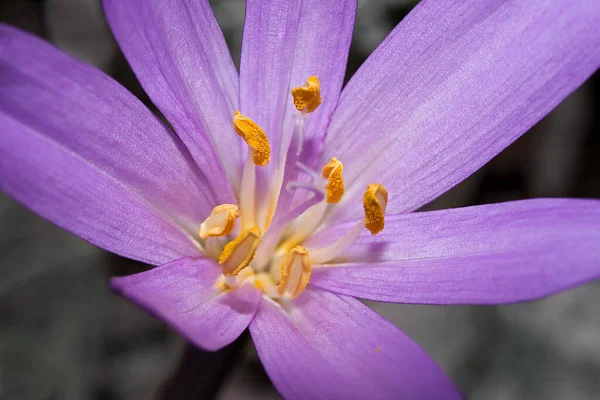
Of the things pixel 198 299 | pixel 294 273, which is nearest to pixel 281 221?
pixel 294 273

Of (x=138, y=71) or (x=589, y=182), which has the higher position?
(x=589, y=182)

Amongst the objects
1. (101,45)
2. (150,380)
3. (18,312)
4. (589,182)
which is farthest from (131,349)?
(589,182)

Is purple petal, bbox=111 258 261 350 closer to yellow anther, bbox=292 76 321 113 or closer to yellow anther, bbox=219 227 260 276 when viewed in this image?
yellow anther, bbox=219 227 260 276

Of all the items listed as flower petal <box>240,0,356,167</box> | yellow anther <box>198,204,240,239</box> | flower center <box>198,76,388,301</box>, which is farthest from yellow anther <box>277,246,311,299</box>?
flower petal <box>240,0,356,167</box>

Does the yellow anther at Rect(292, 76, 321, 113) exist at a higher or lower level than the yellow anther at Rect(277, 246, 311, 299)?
higher

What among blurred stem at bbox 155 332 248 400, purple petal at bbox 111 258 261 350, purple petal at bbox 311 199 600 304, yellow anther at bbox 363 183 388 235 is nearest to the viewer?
purple petal at bbox 111 258 261 350

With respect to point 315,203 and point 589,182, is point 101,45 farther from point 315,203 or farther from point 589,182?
point 589,182
